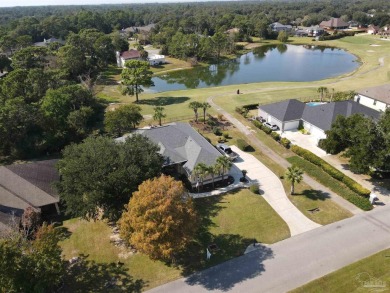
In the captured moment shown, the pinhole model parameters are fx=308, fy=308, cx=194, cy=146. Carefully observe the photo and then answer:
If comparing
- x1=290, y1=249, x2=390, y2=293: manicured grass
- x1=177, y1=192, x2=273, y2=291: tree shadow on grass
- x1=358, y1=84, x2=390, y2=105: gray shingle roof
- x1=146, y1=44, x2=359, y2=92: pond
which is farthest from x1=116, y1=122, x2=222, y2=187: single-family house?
x1=146, y1=44, x2=359, y2=92: pond

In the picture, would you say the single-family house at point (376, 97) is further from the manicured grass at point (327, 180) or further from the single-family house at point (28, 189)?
the single-family house at point (28, 189)

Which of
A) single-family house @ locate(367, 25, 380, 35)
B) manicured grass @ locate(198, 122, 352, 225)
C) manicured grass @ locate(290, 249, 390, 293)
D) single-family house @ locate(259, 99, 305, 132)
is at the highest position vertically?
single-family house @ locate(367, 25, 380, 35)

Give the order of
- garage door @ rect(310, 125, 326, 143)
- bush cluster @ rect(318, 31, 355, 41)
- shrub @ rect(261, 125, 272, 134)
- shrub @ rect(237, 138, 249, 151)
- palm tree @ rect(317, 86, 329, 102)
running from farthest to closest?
bush cluster @ rect(318, 31, 355, 41) < palm tree @ rect(317, 86, 329, 102) < shrub @ rect(261, 125, 272, 134) < garage door @ rect(310, 125, 326, 143) < shrub @ rect(237, 138, 249, 151)

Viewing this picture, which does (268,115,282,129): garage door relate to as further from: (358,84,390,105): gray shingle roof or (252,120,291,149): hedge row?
(358,84,390,105): gray shingle roof

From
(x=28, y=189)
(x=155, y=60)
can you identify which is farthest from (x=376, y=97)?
(x=155, y=60)

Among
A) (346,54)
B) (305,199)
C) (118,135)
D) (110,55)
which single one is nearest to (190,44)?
(110,55)

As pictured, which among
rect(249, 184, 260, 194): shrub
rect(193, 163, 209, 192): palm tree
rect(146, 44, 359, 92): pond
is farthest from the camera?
rect(146, 44, 359, 92): pond

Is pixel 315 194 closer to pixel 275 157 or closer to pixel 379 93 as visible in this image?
pixel 275 157
